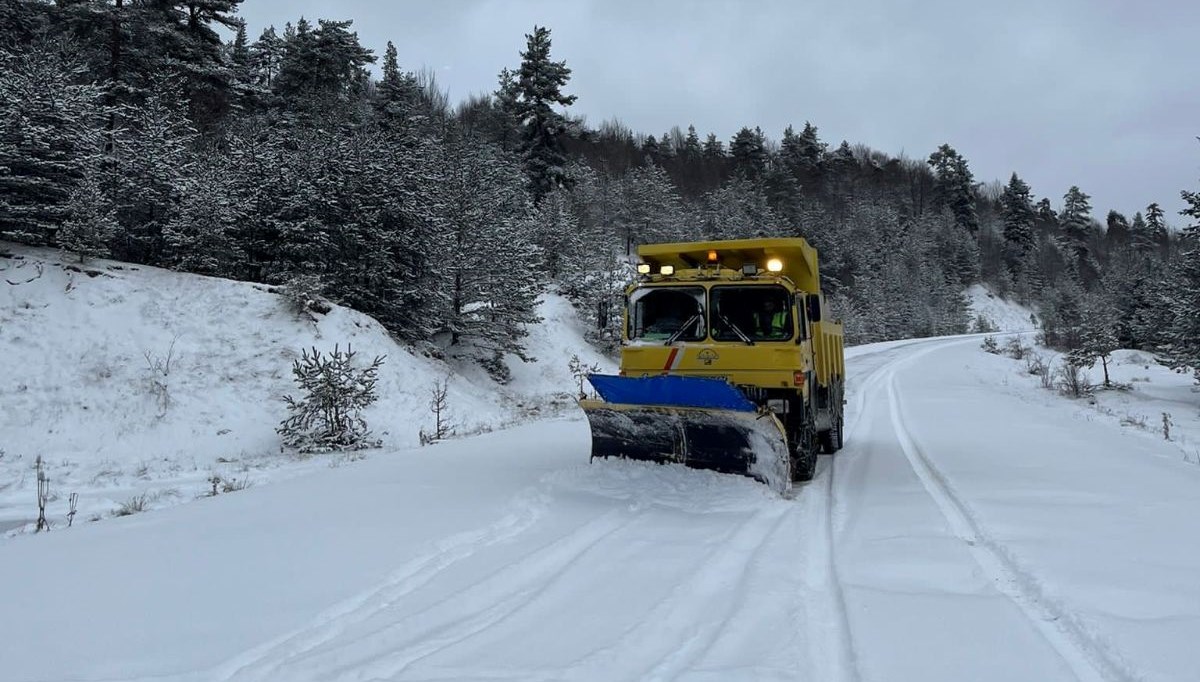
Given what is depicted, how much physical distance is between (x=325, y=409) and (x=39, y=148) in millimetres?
9495

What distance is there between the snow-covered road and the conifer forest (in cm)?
273

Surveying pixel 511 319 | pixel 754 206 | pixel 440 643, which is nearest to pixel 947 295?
pixel 754 206

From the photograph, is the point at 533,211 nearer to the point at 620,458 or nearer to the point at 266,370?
the point at 266,370

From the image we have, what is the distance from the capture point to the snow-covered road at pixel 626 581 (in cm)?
324

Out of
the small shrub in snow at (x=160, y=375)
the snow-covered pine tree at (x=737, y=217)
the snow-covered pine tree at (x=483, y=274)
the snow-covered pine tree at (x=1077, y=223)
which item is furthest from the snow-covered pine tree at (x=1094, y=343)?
the snow-covered pine tree at (x=1077, y=223)

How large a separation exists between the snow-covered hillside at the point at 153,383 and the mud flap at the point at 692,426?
5798 mm

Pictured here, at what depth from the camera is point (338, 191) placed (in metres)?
18.3

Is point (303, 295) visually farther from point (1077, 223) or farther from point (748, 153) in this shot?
point (1077, 223)

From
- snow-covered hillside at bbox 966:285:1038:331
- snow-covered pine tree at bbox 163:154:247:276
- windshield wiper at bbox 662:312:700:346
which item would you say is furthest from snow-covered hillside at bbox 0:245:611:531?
snow-covered hillside at bbox 966:285:1038:331

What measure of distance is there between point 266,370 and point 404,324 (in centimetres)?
615

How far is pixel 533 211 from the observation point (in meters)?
32.6

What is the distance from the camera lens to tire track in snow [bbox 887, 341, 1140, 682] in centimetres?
313

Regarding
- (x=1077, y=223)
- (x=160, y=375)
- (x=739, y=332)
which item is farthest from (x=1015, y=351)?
(x=1077, y=223)

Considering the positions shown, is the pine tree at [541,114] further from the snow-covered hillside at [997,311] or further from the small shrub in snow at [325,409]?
the snow-covered hillside at [997,311]
